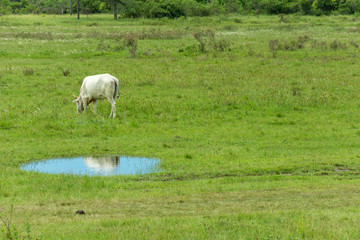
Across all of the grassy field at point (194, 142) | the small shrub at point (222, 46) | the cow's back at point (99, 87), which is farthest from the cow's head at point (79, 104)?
the small shrub at point (222, 46)

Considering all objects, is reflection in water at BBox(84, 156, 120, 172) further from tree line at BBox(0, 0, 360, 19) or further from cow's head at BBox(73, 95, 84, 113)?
tree line at BBox(0, 0, 360, 19)

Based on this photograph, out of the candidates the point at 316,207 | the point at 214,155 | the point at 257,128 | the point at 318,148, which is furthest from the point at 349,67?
the point at 316,207

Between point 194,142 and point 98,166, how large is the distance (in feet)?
11.9

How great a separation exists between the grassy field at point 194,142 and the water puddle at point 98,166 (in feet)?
1.28

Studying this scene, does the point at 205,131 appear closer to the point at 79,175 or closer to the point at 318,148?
the point at 318,148

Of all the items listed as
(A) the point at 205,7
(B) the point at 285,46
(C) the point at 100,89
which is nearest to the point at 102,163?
(C) the point at 100,89

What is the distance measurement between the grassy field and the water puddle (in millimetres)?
391

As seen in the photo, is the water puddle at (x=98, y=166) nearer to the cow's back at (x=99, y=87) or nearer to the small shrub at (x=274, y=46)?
the cow's back at (x=99, y=87)

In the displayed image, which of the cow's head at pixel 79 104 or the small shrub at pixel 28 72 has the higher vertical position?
the cow's head at pixel 79 104

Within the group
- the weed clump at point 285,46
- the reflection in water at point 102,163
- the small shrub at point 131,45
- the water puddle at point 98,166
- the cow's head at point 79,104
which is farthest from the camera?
the weed clump at point 285,46

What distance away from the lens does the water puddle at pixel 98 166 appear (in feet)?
43.0

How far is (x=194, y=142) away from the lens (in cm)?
1614

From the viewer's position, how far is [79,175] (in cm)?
1220

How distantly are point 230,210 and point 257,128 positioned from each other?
9140 millimetres
